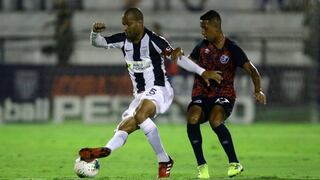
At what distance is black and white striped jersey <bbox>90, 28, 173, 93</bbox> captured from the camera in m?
13.7

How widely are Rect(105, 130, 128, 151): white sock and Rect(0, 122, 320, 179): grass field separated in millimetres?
688

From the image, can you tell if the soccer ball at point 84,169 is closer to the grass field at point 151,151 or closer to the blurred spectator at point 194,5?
the grass field at point 151,151

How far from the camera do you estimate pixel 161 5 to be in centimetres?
4088

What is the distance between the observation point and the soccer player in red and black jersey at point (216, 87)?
13.7 meters

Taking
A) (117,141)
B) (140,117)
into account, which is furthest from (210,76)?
(117,141)

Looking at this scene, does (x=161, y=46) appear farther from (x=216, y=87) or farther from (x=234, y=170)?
(x=234, y=170)

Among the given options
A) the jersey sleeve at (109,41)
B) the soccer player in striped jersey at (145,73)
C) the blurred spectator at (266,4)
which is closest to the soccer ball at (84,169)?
the soccer player in striped jersey at (145,73)

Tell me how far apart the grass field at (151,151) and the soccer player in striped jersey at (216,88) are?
55 centimetres

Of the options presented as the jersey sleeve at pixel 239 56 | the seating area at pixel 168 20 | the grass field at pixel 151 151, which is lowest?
the seating area at pixel 168 20

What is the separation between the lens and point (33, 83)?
27.5 m

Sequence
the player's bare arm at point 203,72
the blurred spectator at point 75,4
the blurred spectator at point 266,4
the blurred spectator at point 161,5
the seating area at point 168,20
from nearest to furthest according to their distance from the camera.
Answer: the player's bare arm at point 203,72 → the seating area at point 168,20 → the blurred spectator at point 266,4 → the blurred spectator at point 75,4 → the blurred spectator at point 161,5

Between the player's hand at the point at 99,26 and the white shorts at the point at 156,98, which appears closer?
the player's hand at the point at 99,26

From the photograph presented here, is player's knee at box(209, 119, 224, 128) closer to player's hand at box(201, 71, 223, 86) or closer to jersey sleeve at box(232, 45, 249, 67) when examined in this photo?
player's hand at box(201, 71, 223, 86)

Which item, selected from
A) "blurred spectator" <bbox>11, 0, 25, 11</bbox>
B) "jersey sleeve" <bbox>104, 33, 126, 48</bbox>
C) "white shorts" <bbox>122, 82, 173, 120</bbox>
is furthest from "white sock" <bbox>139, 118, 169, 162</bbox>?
"blurred spectator" <bbox>11, 0, 25, 11</bbox>
